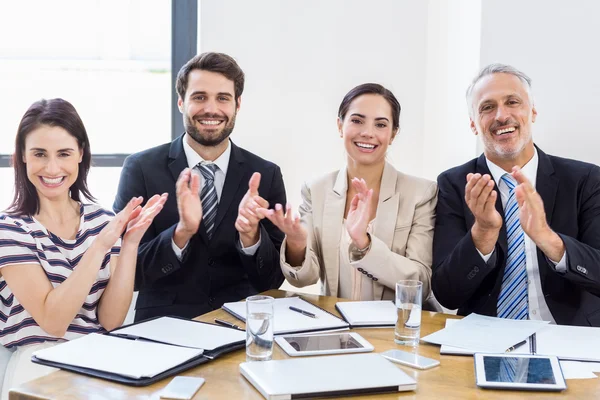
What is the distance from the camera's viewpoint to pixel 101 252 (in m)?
2.10

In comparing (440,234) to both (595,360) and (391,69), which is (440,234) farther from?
(391,69)

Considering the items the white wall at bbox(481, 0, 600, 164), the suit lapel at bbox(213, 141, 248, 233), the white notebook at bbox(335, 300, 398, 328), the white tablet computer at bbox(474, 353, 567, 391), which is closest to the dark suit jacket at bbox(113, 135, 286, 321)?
the suit lapel at bbox(213, 141, 248, 233)

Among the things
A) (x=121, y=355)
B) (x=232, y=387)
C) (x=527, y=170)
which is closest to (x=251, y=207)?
(x=121, y=355)

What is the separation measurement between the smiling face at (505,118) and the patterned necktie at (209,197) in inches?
43.1

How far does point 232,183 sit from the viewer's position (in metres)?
2.73

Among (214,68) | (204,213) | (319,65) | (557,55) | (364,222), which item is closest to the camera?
Result: (364,222)

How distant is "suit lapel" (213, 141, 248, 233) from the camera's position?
2.68 metres

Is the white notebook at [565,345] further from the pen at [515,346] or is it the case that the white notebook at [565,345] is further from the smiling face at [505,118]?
the smiling face at [505,118]

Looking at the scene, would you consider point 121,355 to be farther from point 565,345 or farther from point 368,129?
point 368,129

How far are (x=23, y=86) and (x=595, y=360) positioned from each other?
331 cm

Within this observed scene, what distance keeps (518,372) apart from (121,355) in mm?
914

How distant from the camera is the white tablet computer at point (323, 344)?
1632 mm

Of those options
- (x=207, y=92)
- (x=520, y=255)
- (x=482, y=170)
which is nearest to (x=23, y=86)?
(x=207, y=92)

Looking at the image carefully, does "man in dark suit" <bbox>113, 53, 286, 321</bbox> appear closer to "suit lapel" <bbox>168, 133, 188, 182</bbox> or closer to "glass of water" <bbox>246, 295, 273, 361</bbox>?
"suit lapel" <bbox>168, 133, 188, 182</bbox>
